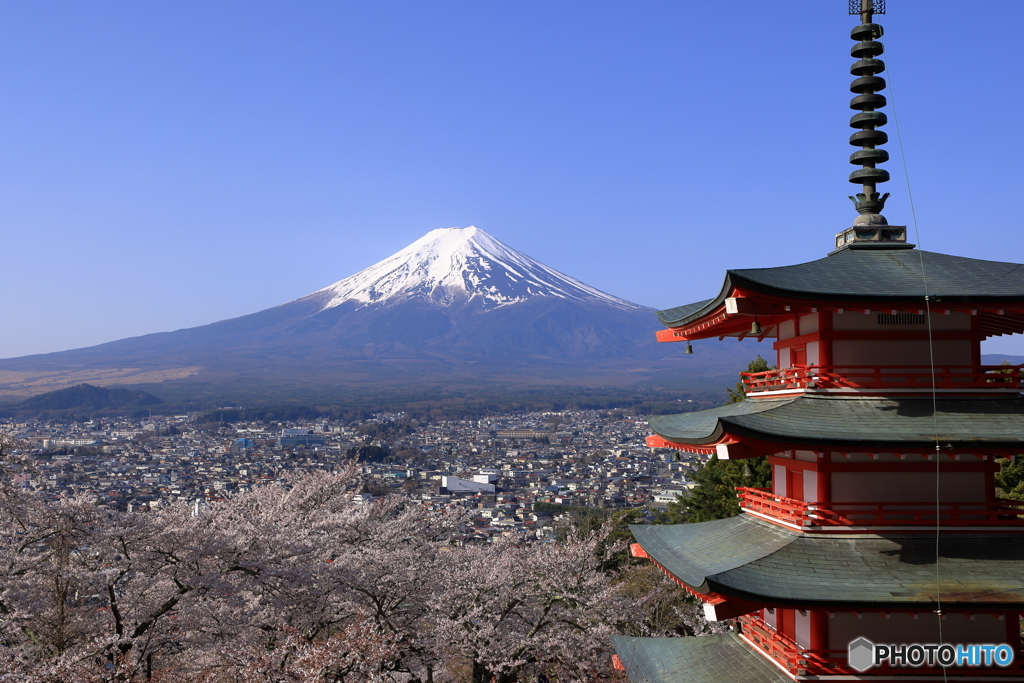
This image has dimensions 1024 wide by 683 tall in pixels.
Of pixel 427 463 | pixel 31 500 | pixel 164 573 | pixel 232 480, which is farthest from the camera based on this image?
pixel 427 463

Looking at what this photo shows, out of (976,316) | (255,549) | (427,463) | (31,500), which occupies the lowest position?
(427,463)

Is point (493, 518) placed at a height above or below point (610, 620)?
below

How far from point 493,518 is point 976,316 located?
37.6 metres

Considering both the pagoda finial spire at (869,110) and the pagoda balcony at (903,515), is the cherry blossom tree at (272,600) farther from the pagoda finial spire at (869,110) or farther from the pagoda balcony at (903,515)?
the pagoda finial spire at (869,110)

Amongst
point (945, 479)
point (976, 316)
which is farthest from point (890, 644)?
point (976, 316)

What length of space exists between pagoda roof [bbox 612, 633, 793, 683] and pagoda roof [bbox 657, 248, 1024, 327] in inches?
143

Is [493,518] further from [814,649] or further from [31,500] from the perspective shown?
[814,649]

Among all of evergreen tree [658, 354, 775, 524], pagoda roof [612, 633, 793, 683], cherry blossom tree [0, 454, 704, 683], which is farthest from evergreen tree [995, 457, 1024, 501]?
pagoda roof [612, 633, 793, 683]

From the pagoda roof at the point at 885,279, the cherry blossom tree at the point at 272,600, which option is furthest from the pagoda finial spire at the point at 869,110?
the cherry blossom tree at the point at 272,600

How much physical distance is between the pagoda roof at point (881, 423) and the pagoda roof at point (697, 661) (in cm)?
245

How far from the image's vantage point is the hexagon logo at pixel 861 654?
25.2ft

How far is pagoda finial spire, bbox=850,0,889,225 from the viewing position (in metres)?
9.21

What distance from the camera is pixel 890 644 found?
7.74 m

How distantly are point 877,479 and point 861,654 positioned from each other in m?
1.59
